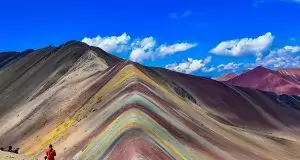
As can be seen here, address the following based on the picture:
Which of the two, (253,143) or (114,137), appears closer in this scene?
(114,137)

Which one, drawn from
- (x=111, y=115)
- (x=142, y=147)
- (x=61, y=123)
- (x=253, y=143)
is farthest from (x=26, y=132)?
(x=142, y=147)

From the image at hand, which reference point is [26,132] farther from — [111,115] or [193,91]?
[193,91]

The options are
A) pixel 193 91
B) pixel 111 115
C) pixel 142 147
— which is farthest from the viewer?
pixel 193 91

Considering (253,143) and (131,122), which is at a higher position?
(253,143)

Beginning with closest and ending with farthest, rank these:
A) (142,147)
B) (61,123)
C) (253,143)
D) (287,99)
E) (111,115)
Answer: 1. (142,147)
2. (111,115)
3. (61,123)
4. (253,143)
5. (287,99)

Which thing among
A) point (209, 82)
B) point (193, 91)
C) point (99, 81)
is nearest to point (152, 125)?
point (99, 81)

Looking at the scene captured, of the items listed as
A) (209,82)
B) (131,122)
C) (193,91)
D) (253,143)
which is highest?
(209,82)

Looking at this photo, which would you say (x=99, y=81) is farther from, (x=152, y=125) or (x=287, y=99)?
(x=287, y=99)
